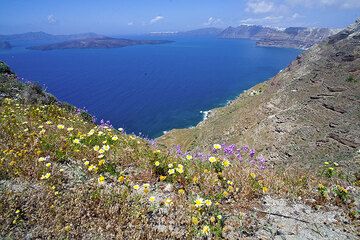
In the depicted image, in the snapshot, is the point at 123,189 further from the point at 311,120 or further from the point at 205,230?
the point at 311,120

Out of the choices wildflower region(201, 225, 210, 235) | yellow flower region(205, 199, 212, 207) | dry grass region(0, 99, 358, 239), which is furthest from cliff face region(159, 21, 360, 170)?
wildflower region(201, 225, 210, 235)

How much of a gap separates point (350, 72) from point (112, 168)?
5492cm

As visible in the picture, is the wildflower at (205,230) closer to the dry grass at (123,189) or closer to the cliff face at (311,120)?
the dry grass at (123,189)

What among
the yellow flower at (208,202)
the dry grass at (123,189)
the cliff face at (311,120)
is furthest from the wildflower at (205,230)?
the cliff face at (311,120)

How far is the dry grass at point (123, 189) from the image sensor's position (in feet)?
16.3

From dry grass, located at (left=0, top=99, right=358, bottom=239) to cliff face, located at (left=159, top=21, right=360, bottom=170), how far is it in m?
21.3

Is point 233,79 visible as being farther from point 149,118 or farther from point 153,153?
point 153,153

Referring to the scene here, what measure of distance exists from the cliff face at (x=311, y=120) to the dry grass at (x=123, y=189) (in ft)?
69.8

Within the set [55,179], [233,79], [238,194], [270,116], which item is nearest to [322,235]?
[238,194]

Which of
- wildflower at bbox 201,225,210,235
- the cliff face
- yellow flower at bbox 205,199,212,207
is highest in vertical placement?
yellow flower at bbox 205,199,212,207

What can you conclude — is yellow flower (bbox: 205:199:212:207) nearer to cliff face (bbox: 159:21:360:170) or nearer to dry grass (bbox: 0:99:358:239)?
dry grass (bbox: 0:99:358:239)

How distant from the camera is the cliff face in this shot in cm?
3325

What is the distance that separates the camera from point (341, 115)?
40.1 meters

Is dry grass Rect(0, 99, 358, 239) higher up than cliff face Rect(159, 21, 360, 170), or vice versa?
dry grass Rect(0, 99, 358, 239)
